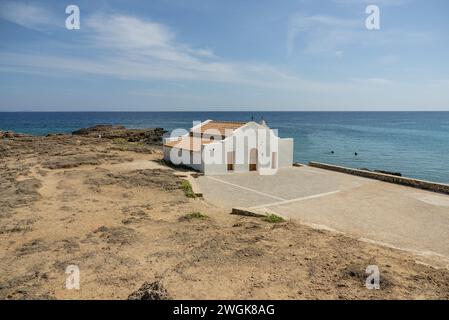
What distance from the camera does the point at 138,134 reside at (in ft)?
189

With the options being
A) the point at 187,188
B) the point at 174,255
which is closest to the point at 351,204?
the point at 187,188

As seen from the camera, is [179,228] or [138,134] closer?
[179,228]

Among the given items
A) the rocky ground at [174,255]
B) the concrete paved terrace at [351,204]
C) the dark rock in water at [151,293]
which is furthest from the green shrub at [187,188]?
Answer: the dark rock in water at [151,293]

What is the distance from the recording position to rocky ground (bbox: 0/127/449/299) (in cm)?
765

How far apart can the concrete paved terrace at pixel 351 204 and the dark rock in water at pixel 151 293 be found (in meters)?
7.33

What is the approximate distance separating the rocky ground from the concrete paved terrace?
4.51 feet

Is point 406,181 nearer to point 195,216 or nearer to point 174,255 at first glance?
point 195,216

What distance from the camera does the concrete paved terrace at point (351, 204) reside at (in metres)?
11.8

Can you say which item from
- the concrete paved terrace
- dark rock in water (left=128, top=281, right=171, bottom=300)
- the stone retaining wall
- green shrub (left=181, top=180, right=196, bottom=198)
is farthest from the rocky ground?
the stone retaining wall

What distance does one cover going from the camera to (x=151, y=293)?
7.06 m
